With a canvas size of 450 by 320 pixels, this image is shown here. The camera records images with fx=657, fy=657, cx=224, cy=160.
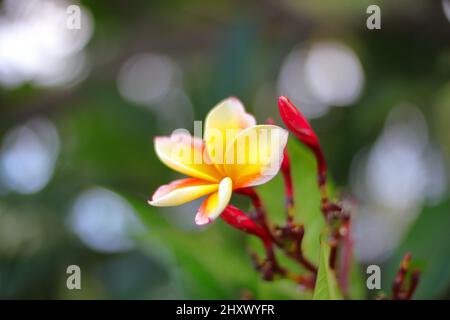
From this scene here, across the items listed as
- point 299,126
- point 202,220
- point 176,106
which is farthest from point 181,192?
point 176,106

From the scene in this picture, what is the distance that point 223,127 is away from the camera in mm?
779

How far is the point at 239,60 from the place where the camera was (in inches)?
68.8

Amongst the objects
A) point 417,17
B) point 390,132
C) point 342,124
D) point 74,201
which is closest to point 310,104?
point 342,124

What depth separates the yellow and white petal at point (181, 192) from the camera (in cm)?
71

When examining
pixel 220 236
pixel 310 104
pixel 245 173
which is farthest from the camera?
pixel 310 104

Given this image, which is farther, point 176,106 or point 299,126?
point 176,106

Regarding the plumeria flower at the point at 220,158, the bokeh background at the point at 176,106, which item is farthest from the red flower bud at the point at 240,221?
the bokeh background at the point at 176,106

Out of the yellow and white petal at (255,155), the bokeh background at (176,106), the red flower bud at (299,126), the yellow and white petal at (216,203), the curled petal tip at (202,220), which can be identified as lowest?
the curled petal tip at (202,220)

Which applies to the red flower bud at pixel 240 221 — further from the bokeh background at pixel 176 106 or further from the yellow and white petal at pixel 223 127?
the bokeh background at pixel 176 106

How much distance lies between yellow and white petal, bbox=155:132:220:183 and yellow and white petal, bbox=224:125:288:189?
3 centimetres

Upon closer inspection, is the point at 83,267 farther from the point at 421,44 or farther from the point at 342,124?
the point at 421,44

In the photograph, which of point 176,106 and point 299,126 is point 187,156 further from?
point 176,106

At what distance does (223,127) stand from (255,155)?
87 millimetres
